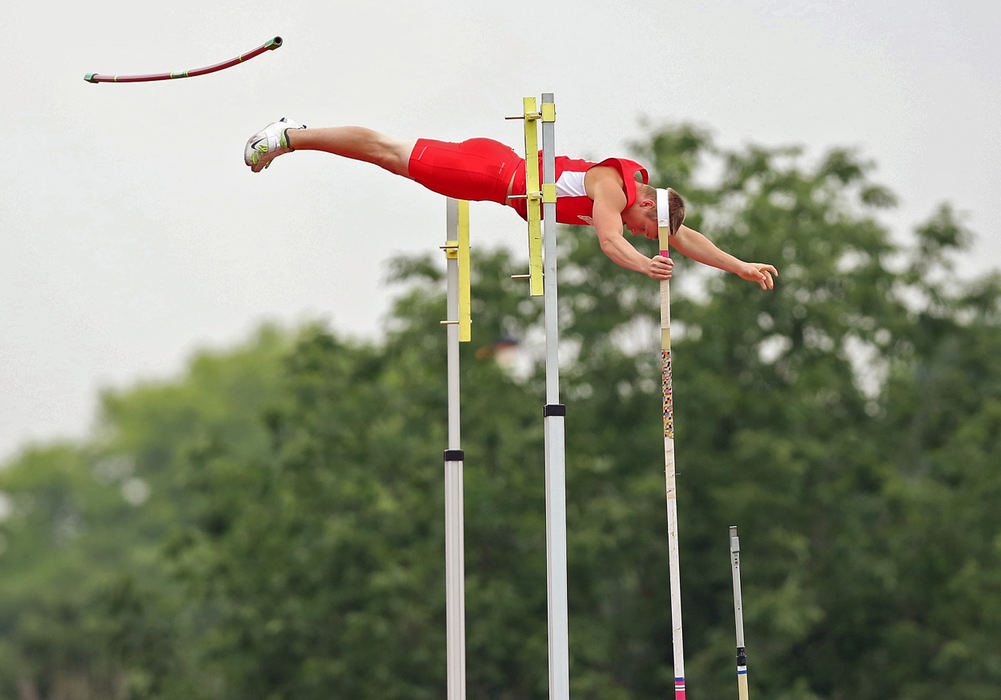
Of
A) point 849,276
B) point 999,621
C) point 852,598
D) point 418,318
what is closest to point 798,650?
point 852,598

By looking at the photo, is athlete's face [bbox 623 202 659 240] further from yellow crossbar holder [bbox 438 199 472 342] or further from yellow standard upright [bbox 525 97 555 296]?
yellow crossbar holder [bbox 438 199 472 342]

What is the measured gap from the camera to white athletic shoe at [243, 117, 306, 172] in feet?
18.5

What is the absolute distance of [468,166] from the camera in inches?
215

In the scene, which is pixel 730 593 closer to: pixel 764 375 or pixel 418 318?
pixel 764 375

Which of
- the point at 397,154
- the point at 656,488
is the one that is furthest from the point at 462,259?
the point at 656,488

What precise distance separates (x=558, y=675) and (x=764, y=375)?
9.57 metres

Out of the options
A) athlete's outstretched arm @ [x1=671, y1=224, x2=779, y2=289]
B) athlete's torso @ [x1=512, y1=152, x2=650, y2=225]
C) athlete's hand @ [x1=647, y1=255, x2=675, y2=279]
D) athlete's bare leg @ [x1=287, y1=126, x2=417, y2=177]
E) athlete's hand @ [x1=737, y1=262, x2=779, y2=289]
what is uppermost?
athlete's bare leg @ [x1=287, y1=126, x2=417, y2=177]

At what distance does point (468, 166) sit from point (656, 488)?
27.1ft

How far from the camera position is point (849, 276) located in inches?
557

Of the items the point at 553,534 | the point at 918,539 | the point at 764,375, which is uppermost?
the point at 764,375

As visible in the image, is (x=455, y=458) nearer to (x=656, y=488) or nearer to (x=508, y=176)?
(x=508, y=176)

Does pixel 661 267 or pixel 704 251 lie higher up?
pixel 704 251

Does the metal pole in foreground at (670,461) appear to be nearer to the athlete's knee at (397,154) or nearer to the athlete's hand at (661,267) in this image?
the athlete's hand at (661,267)

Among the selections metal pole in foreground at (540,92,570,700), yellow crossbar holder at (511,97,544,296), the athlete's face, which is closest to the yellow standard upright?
yellow crossbar holder at (511,97,544,296)
